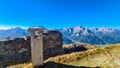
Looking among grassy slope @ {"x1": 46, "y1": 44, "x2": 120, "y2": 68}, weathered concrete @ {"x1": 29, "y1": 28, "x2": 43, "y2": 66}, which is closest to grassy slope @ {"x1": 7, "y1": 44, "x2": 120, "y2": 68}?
grassy slope @ {"x1": 46, "y1": 44, "x2": 120, "y2": 68}

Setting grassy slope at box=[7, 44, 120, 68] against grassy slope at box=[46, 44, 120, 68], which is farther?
grassy slope at box=[46, 44, 120, 68]

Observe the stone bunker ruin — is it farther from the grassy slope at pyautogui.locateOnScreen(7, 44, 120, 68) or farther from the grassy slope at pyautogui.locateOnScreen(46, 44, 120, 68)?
the grassy slope at pyautogui.locateOnScreen(46, 44, 120, 68)

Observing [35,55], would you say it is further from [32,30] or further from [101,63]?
[101,63]

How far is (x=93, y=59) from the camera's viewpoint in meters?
48.2

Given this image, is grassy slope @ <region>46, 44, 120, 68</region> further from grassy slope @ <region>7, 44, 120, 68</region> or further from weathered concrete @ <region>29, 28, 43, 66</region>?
weathered concrete @ <region>29, 28, 43, 66</region>

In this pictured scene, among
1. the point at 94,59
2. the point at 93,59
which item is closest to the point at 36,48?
the point at 93,59

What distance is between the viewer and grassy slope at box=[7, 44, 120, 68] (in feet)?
147

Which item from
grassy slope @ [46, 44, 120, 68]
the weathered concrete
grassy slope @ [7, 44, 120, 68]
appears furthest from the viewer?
grassy slope @ [46, 44, 120, 68]

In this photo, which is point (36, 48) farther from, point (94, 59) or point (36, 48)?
point (94, 59)

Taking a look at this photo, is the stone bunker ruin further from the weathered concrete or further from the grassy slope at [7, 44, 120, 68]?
the grassy slope at [7, 44, 120, 68]

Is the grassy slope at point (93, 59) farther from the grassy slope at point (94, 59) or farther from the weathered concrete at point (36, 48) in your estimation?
the weathered concrete at point (36, 48)

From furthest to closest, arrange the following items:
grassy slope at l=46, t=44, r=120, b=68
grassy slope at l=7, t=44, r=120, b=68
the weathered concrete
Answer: grassy slope at l=46, t=44, r=120, b=68
grassy slope at l=7, t=44, r=120, b=68
the weathered concrete

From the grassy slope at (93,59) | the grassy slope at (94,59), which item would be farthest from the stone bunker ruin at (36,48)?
the grassy slope at (94,59)

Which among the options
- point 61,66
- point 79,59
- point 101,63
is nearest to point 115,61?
point 101,63
